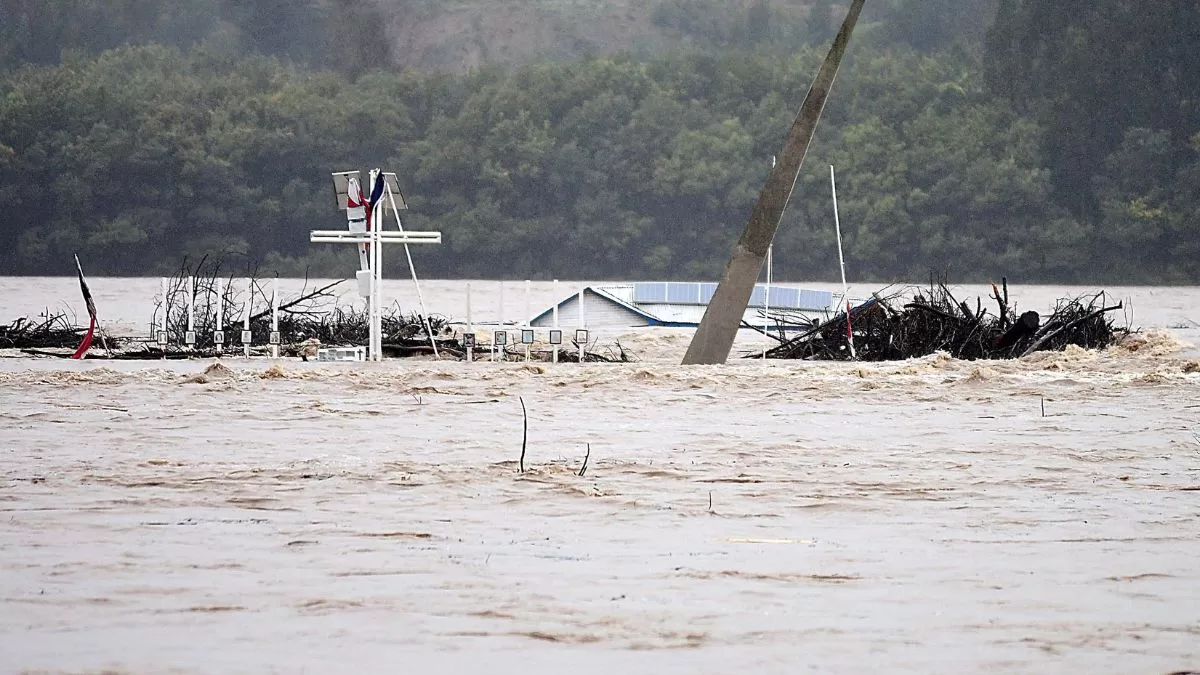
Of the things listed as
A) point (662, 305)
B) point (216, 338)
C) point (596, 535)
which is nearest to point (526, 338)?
point (216, 338)

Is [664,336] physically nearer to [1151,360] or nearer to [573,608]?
[1151,360]

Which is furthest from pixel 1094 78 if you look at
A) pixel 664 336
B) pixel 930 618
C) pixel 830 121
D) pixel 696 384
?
pixel 930 618

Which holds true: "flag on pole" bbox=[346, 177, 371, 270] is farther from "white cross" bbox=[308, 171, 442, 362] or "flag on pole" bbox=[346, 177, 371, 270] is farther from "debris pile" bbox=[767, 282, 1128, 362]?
"debris pile" bbox=[767, 282, 1128, 362]

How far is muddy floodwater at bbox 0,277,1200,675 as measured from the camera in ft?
15.9

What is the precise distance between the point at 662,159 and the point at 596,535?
7348cm

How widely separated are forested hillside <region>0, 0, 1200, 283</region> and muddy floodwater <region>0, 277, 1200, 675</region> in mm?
62128

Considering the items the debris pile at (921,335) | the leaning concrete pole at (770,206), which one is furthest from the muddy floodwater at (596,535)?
the debris pile at (921,335)

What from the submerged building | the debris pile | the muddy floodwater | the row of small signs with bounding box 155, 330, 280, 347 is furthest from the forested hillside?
the muddy floodwater

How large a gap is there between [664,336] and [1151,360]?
26.6 ft

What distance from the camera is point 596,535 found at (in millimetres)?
6785

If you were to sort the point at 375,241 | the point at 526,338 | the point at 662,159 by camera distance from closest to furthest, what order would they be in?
the point at 375,241, the point at 526,338, the point at 662,159

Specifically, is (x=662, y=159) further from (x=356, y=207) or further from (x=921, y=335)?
(x=356, y=207)

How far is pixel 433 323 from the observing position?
22.1 metres

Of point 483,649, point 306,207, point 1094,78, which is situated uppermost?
point 1094,78
